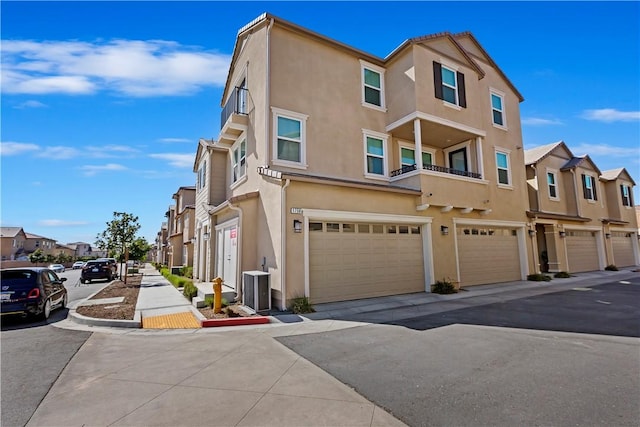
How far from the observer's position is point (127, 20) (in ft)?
26.7

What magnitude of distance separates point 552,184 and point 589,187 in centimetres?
412

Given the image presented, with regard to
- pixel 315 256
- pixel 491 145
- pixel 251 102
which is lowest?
pixel 315 256

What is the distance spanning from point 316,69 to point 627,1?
31.5 feet

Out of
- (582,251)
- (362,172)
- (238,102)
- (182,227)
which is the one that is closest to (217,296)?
(362,172)

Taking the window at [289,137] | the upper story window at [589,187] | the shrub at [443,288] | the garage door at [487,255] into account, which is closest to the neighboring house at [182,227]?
the window at [289,137]

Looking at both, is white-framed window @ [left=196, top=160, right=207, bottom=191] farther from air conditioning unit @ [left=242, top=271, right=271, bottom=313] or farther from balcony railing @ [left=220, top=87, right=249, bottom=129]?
air conditioning unit @ [left=242, top=271, right=271, bottom=313]

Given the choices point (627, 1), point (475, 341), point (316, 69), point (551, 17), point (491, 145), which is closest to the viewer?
point (475, 341)

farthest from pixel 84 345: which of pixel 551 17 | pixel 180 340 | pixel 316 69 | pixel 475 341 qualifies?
pixel 551 17

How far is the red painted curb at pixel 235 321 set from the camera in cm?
762

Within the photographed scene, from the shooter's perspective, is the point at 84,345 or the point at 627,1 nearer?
the point at 84,345

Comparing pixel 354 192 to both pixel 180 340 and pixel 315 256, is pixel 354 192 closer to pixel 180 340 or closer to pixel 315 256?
pixel 315 256

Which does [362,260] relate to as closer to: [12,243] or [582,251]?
[582,251]

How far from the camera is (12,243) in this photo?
52.5m

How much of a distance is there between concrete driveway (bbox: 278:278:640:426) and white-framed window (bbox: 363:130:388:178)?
6.38 m
